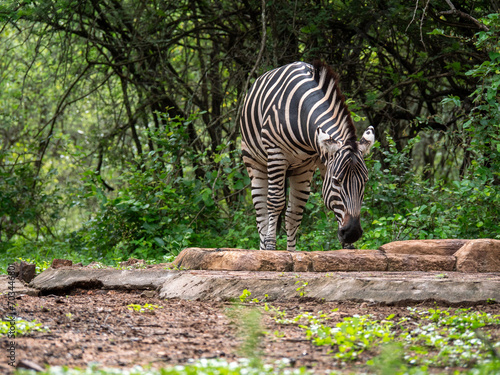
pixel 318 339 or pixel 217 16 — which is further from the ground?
pixel 217 16

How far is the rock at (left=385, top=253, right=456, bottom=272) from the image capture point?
209 inches

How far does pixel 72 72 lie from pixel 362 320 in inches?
393

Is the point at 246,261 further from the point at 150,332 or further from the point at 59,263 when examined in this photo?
the point at 59,263

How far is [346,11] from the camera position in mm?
9055

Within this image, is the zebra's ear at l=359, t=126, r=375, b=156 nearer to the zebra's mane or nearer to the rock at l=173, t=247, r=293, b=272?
the zebra's mane

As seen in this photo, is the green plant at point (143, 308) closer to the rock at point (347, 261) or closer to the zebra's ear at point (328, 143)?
the rock at point (347, 261)

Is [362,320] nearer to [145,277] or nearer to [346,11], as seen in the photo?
[145,277]

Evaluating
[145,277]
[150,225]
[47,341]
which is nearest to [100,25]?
[150,225]

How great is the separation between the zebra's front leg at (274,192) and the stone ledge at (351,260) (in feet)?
4.35

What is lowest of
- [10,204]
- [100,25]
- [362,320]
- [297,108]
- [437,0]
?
[362,320]

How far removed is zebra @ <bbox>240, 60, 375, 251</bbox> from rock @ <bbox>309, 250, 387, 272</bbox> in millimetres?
219

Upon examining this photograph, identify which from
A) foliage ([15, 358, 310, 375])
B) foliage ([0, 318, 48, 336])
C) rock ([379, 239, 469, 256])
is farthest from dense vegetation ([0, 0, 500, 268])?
foliage ([15, 358, 310, 375])

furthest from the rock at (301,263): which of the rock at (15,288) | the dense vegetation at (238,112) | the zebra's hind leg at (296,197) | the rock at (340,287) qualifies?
the dense vegetation at (238,112)

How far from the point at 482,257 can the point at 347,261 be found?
1231 millimetres
